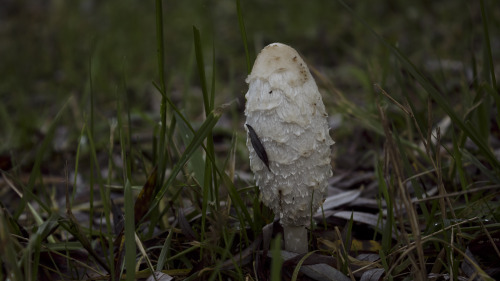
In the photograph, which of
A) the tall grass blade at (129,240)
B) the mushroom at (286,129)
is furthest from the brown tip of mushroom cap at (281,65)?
the tall grass blade at (129,240)

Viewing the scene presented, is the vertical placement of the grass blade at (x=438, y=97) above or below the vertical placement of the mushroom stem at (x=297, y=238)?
above

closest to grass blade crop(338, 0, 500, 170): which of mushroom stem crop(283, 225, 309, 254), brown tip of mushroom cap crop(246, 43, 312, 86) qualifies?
brown tip of mushroom cap crop(246, 43, 312, 86)

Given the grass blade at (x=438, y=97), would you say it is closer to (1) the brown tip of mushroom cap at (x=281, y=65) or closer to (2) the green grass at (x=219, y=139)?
(2) the green grass at (x=219, y=139)

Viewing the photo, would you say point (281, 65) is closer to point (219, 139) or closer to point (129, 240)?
point (129, 240)

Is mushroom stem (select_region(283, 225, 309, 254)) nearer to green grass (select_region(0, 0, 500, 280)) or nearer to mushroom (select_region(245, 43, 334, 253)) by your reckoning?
green grass (select_region(0, 0, 500, 280))

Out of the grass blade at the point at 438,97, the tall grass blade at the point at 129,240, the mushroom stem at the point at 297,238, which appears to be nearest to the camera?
the tall grass blade at the point at 129,240

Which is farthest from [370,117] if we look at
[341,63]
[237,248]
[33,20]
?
[33,20]

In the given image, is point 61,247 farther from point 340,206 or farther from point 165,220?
point 340,206
